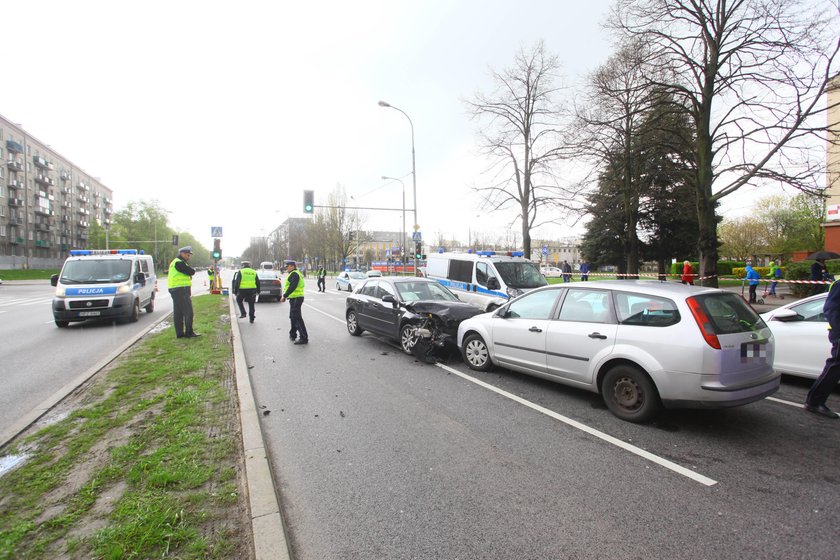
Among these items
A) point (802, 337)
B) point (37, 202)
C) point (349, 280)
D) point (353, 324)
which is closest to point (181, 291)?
point (353, 324)

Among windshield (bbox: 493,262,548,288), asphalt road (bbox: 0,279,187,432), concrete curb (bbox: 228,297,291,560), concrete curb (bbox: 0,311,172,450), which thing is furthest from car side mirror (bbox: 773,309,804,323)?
asphalt road (bbox: 0,279,187,432)

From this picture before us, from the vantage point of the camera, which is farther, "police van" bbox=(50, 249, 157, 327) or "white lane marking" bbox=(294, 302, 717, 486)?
"police van" bbox=(50, 249, 157, 327)

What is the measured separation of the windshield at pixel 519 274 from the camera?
39.5ft

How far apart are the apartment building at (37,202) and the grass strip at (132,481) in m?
61.0

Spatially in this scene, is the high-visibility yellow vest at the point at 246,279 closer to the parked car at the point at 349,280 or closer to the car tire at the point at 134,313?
the car tire at the point at 134,313

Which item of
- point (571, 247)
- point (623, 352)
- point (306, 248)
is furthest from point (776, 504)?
point (571, 247)

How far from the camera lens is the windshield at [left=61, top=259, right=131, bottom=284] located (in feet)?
37.4

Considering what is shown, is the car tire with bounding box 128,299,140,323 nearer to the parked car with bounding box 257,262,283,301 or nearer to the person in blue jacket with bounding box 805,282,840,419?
the parked car with bounding box 257,262,283,301

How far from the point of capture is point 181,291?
349 inches

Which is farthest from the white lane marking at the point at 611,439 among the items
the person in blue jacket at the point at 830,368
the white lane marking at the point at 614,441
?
the person in blue jacket at the point at 830,368

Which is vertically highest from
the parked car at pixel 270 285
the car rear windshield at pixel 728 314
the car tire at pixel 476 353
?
the car rear windshield at pixel 728 314

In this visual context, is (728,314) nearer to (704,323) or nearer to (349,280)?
(704,323)

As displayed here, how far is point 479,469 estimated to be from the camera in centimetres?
353

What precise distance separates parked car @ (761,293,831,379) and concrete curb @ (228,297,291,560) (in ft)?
21.6
